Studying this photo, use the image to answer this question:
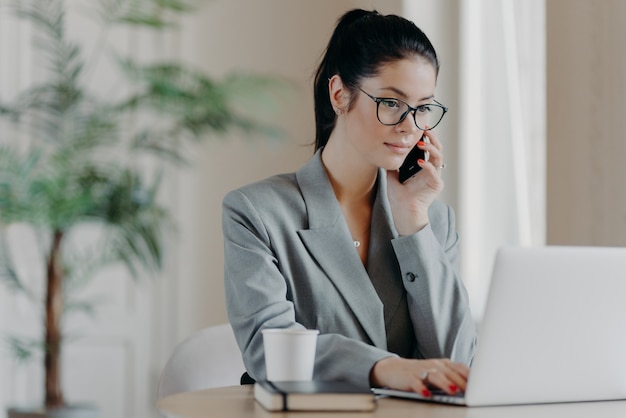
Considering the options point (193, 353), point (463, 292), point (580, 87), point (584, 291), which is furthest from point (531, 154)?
point (584, 291)

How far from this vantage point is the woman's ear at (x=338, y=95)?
1880mm

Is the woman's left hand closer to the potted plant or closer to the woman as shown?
the woman

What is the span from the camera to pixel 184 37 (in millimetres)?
4230

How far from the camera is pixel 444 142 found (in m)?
3.34

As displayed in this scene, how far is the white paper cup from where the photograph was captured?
1.33 meters

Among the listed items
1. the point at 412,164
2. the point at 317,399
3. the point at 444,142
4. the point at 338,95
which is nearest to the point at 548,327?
the point at 317,399

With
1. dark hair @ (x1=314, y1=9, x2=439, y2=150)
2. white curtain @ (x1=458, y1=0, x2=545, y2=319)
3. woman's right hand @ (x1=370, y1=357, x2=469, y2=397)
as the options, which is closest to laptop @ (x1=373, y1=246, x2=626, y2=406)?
woman's right hand @ (x1=370, y1=357, x2=469, y2=397)

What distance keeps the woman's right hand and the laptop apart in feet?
0.06

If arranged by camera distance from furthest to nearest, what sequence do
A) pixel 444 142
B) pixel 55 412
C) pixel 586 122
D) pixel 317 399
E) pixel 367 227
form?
1. pixel 444 142
2. pixel 55 412
3. pixel 586 122
4. pixel 367 227
5. pixel 317 399

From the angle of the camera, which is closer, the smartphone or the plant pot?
the smartphone

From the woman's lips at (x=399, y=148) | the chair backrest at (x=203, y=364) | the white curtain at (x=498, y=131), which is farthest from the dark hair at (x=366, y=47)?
the white curtain at (x=498, y=131)

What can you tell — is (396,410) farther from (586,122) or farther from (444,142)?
(444,142)

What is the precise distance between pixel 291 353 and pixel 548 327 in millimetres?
348

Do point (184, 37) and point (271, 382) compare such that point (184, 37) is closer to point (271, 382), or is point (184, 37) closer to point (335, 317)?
point (335, 317)
